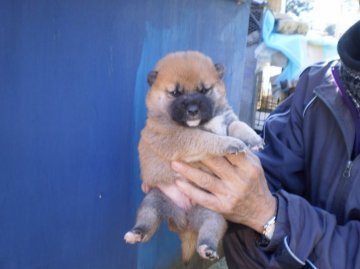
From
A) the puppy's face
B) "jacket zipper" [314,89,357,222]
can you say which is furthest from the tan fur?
"jacket zipper" [314,89,357,222]

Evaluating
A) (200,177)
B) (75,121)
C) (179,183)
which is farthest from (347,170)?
(75,121)

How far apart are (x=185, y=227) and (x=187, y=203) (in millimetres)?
109

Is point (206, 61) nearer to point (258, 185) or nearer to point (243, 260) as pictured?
point (258, 185)

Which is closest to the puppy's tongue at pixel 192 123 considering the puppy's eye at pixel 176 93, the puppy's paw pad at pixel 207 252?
the puppy's eye at pixel 176 93

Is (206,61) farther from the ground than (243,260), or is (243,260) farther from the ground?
(206,61)

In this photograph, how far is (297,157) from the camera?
6.10 feet

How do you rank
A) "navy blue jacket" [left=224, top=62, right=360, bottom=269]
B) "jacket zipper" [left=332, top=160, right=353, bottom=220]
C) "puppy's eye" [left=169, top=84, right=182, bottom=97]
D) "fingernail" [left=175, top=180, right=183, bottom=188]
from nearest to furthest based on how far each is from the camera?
"navy blue jacket" [left=224, top=62, right=360, bottom=269] → "jacket zipper" [left=332, top=160, right=353, bottom=220] → "fingernail" [left=175, top=180, right=183, bottom=188] → "puppy's eye" [left=169, top=84, right=182, bottom=97]

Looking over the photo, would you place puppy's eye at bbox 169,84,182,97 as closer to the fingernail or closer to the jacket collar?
the fingernail

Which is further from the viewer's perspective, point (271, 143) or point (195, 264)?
point (195, 264)

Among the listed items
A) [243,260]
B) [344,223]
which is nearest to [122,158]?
[243,260]

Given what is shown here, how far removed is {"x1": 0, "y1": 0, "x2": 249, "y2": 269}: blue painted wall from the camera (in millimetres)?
1618

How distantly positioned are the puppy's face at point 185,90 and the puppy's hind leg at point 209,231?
1.37 feet

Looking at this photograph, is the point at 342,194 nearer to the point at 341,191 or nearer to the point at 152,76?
the point at 341,191

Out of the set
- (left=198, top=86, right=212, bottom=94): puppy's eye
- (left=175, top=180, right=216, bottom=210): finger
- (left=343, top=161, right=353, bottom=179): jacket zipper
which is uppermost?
(left=198, top=86, right=212, bottom=94): puppy's eye
